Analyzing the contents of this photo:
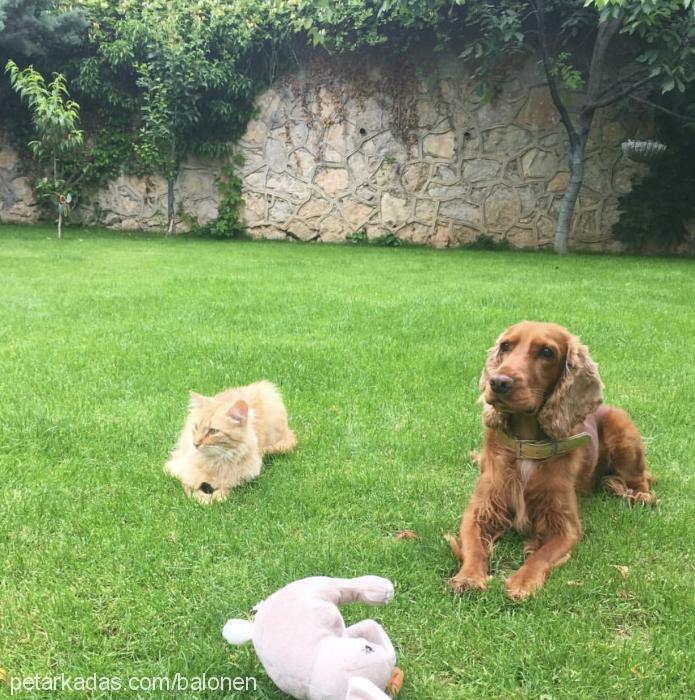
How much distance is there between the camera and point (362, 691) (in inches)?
53.9

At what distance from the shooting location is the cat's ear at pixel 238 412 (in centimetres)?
286

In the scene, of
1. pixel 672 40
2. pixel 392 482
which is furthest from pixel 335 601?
pixel 672 40

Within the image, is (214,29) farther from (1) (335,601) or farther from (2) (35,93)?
(1) (335,601)

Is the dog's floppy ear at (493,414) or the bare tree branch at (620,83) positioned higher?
the bare tree branch at (620,83)

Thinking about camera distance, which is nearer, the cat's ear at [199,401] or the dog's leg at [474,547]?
the dog's leg at [474,547]

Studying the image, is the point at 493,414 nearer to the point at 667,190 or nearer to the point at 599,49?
the point at 599,49

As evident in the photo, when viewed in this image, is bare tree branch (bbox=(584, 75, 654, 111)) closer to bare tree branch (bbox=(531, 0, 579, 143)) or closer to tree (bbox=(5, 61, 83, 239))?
bare tree branch (bbox=(531, 0, 579, 143))

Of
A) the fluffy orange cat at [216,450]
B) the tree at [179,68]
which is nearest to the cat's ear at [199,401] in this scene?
the fluffy orange cat at [216,450]

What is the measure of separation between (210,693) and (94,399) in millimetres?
2471

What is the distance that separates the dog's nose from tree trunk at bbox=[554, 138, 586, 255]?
34.2 feet

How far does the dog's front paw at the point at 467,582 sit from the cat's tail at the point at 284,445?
1.26 metres

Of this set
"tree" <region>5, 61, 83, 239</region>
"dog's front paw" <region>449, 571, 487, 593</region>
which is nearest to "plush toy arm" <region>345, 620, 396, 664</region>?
"dog's front paw" <region>449, 571, 487, 593</region>

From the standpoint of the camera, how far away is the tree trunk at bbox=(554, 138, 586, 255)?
11500mm

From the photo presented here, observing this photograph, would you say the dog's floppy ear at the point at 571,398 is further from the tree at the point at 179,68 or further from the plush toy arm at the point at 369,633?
the tree at the point at 179,68
